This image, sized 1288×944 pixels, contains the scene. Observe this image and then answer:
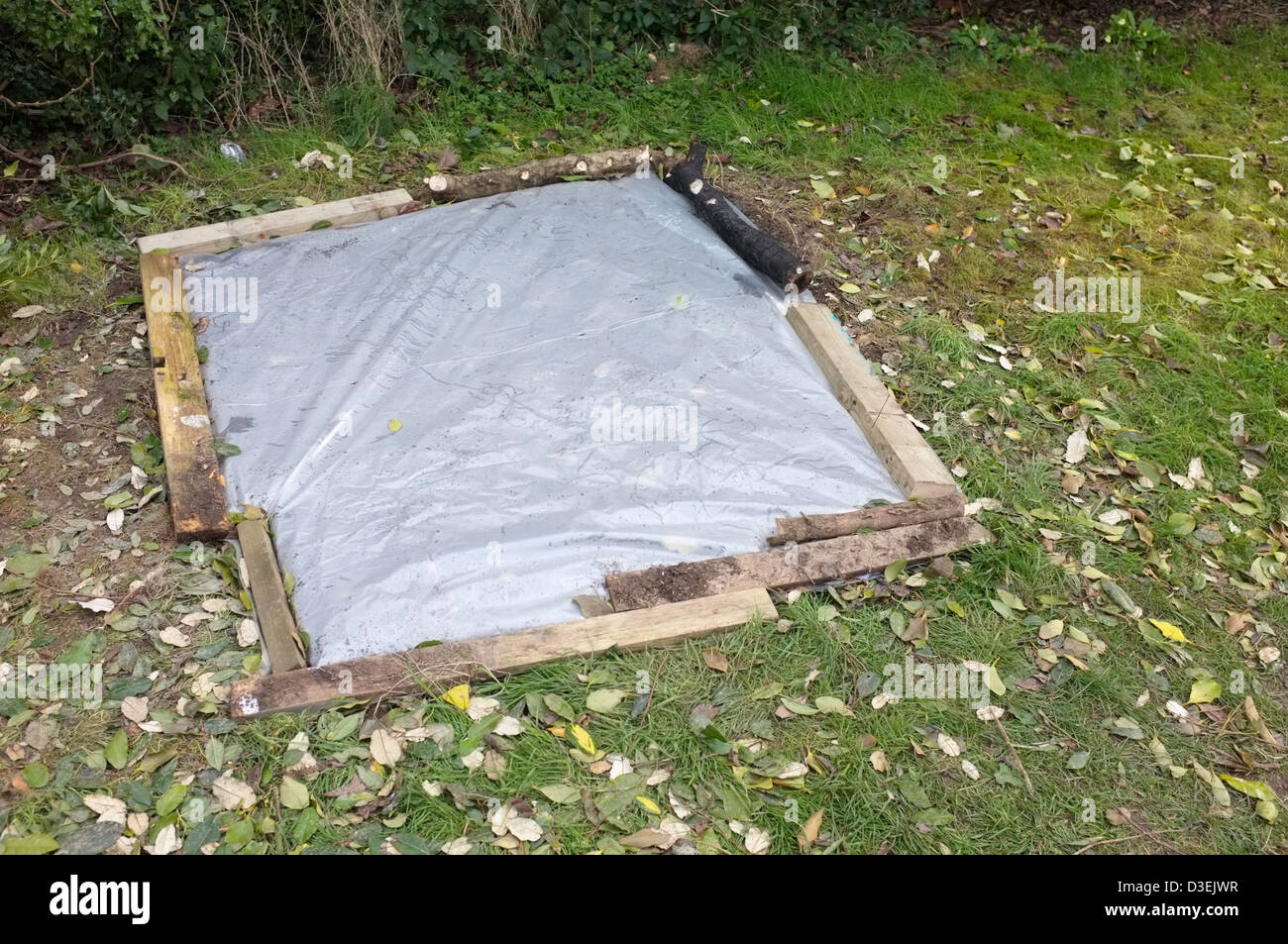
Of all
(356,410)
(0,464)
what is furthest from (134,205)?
(356,410)

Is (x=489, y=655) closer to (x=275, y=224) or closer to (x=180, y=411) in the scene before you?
(x=180, y=411)

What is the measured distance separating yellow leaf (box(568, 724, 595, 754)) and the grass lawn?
0.01m

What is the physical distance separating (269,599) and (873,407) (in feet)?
7.03

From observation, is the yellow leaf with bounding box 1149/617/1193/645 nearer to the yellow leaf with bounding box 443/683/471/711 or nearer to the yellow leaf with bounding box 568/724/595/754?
the yellow leaf with bounding box 568/724/595/754

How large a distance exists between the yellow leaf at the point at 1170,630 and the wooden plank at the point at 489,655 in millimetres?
1259

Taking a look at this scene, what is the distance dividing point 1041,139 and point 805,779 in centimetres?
423

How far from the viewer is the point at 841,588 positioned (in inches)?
126

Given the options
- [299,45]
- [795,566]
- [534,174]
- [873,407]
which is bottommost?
[795,566]

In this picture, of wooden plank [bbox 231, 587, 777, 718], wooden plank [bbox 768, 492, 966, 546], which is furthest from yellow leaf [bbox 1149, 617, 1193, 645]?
wooden plank [bbox 231, 587, 777, 718]

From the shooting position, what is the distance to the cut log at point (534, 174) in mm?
4574

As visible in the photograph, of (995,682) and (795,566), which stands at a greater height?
(795,566)

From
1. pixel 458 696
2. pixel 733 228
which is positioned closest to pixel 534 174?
A: pixel 733 228

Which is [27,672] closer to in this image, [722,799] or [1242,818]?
[722,799]

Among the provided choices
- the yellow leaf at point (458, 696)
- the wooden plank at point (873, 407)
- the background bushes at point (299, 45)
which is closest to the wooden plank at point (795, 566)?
the wooden plank at point (873, 407)
